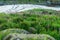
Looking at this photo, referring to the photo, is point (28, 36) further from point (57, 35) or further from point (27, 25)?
point (27, 25)

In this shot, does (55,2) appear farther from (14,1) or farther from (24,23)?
(24,23)

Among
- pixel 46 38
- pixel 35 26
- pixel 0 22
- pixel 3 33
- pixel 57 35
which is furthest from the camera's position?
pixel 0 22

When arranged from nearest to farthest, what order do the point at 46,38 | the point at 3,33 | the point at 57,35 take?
the point at 46,38 → the point at 3,33 → the point at 57,35

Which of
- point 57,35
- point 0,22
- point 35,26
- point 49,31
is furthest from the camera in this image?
point 0,22

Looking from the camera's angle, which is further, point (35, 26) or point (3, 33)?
point (35, 26)

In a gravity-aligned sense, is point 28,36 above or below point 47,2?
above

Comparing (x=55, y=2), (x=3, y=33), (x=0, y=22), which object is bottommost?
(x=55, y=2)

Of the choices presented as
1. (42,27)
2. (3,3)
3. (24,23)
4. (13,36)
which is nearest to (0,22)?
(24,23)

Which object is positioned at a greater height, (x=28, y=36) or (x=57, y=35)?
(x=28, y=36)

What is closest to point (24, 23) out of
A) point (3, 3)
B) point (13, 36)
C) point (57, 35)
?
point (57, 35)
